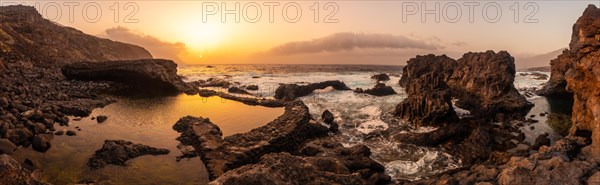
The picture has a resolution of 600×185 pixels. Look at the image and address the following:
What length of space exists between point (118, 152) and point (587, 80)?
24207mm

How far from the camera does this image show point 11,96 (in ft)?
81.7

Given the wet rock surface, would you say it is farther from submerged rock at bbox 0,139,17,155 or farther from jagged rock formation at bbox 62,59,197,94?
jagged rock formation at bbox 62,59,197,94

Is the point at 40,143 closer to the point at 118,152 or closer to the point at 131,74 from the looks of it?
the point at 118,152

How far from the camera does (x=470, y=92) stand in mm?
37906

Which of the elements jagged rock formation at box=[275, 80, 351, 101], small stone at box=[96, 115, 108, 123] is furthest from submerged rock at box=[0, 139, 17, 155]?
jagged rock formation at box=[275, 80, 351, 101]

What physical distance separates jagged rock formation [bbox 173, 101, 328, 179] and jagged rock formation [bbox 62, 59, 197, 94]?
74.0 ft

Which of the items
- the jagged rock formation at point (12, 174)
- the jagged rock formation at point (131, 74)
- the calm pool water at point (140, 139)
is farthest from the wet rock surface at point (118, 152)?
the jagged rock formation at point (131, 74)

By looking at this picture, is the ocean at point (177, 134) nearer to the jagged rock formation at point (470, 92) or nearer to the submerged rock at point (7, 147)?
the submerged rock at point (7, 147)

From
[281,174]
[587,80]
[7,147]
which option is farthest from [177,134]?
[587,80]

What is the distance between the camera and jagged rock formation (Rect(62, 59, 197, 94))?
4400 centimetres

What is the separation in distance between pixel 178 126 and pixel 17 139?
28.0 ft

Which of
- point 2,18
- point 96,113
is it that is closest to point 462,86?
point 96,113

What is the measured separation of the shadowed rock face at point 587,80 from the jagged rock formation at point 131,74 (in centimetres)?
3873

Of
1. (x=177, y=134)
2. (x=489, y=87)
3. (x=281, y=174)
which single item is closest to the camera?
(x=281, y=174)
